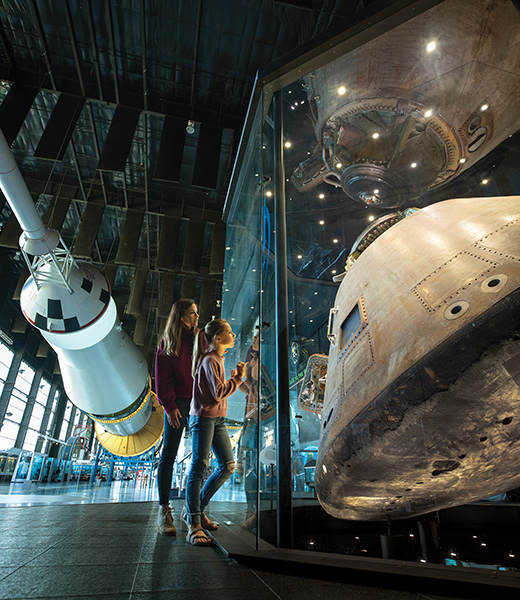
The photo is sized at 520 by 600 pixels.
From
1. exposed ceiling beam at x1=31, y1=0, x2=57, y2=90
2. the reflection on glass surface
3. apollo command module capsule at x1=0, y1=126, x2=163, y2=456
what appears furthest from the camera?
exposed ceiling beam at x1=31, y1=0, x2=57, y2=90

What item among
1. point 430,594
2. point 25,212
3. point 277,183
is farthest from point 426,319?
point 25,212

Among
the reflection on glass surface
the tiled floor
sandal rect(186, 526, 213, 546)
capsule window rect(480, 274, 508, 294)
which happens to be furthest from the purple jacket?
capsule window rect(480, 274, 508, 294)

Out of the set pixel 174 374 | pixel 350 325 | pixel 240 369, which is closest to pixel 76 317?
pixel 174 374

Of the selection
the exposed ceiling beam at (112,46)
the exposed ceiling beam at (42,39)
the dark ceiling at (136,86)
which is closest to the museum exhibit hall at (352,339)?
the dark ceiling at (136,86)

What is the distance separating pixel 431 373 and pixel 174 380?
80.8 inches

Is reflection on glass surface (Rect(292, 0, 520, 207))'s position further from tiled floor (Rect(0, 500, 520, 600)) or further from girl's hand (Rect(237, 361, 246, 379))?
tiled floor (Rect(0, 500, 520, 600))

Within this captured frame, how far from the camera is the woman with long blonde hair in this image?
244 cm

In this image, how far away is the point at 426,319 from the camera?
115cm

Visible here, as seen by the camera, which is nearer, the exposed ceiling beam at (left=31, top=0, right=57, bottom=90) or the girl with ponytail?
the girl with ponytail

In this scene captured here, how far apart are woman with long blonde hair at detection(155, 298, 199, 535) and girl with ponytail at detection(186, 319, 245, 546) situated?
1.03 ft

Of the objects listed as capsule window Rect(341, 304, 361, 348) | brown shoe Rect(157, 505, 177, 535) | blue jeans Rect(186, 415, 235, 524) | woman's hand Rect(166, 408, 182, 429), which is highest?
capsule window Rect(341, 304, 361, 348)

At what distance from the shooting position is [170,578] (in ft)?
3.84

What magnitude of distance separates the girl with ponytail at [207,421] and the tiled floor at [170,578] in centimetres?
24

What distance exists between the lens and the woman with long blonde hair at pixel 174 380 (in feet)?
7.99
